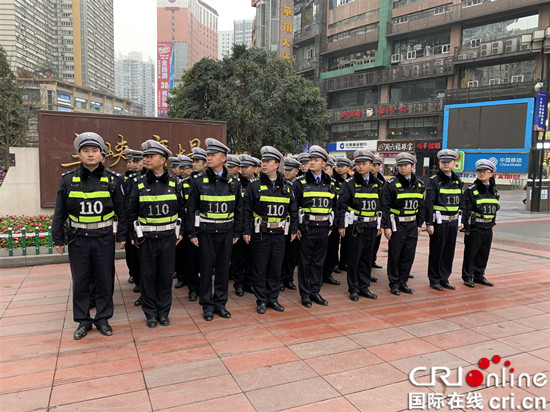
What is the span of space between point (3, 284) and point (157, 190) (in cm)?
335

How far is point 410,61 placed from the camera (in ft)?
127

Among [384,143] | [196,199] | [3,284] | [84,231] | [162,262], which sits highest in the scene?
[384,143]

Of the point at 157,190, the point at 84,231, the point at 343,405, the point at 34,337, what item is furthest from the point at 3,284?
the point at 343,405

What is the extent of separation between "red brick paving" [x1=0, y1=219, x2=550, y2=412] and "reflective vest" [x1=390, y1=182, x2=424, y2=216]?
1.24 meters

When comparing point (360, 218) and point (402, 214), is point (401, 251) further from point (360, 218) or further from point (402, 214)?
point (360, 218)

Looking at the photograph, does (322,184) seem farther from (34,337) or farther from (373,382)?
(34,337)

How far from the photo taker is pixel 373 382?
334 centimetres

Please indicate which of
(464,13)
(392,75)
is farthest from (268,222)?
(392,75)

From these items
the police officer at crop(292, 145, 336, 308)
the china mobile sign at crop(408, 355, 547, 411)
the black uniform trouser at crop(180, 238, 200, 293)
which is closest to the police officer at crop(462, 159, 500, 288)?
the police officer at crop(292, 145, 336, 308)

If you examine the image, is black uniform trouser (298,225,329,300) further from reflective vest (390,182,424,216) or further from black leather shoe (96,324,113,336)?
black leather shoe (96,324,113,336)

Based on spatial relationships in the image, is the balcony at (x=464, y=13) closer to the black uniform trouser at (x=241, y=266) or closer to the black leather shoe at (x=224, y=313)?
the black uniform trouser at (x=241, y=266)

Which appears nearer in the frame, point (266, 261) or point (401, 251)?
point (266, 261)

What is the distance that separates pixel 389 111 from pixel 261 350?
3916cm

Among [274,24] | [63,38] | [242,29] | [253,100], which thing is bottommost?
[253,100]
